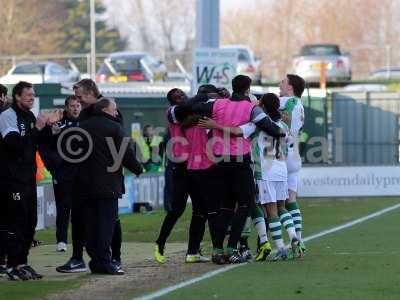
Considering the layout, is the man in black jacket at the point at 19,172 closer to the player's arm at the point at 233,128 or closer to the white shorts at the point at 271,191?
the player's arm at the point at 233,128

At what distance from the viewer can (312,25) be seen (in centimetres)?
9131

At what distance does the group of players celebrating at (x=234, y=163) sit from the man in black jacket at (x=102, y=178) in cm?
110

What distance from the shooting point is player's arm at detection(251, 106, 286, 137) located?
47.1 feet

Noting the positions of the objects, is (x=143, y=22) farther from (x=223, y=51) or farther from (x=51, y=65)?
(x=223, y=51)

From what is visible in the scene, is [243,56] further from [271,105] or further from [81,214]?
[81,214]

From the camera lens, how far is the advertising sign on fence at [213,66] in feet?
82.8

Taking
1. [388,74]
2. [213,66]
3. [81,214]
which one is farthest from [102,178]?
[388,74]

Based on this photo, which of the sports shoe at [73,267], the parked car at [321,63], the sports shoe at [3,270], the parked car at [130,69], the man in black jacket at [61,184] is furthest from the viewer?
the parked car at [321,63]

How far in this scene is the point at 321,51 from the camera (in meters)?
56.6

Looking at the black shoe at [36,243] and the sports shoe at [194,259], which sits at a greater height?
the sports shoe at [194,259]

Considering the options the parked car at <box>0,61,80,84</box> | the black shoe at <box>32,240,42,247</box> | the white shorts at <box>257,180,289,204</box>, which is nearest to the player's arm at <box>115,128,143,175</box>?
the white shorts at <box>257,180,289,204</box>

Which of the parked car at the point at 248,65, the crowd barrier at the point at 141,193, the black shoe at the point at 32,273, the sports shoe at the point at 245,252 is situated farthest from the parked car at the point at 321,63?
the black shoe at the point at 32,273

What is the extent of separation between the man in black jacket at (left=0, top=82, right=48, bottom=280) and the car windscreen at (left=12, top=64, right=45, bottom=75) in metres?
36.6

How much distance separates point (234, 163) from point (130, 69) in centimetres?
3723
